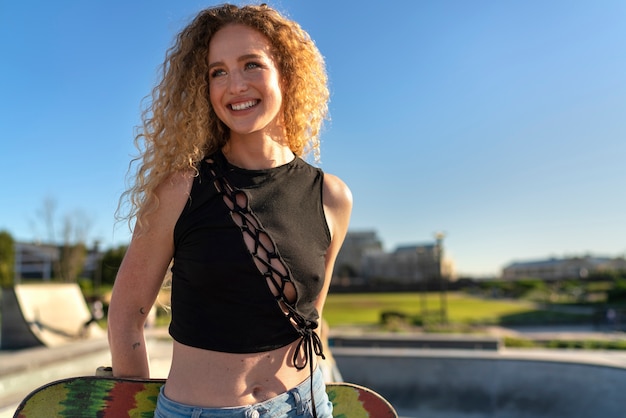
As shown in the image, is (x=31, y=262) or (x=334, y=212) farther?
(x=31, y=262)

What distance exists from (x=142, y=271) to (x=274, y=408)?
1.89 feet

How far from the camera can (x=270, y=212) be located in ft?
4.94

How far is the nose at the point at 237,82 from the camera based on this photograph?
1.55m

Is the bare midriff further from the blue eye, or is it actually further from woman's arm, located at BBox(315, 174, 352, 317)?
the blue eye

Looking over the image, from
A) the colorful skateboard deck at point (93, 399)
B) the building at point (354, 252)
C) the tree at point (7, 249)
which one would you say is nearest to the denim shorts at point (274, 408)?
the colorful skateboard deck at point (93, 399)

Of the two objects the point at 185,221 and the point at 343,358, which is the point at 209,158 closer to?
the point at 185,221

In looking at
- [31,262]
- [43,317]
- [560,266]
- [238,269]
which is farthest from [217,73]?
[560,266]

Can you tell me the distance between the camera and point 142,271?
4.78 feet

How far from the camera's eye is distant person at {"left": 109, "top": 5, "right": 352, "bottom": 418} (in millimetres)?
1371

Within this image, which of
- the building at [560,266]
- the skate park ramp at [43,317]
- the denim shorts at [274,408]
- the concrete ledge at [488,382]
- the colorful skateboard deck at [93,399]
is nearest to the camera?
the denim shorts at [274,408]

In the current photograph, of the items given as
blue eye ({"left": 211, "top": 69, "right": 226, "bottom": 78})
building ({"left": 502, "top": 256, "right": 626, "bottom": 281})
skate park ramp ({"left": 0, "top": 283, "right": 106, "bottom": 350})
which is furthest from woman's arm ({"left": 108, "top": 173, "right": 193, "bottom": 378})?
building ({"left": 502, "top": 256, "right": 626, "bottom": 281})

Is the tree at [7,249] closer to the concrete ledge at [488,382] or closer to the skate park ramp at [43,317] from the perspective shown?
the skate park ramp at [43,317]

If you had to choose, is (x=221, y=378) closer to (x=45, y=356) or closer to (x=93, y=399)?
(x=93, y=399)

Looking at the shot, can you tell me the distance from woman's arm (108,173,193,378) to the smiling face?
0.28m
